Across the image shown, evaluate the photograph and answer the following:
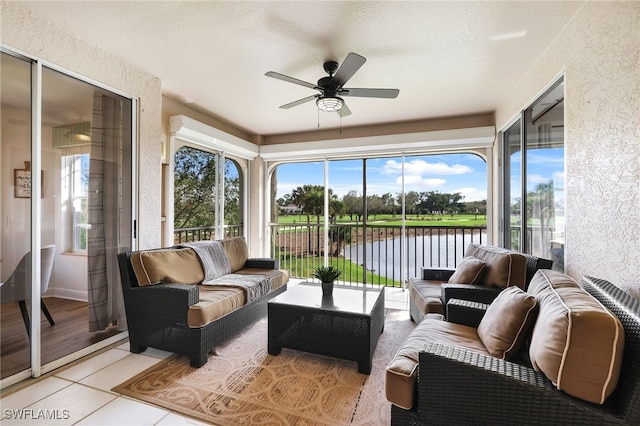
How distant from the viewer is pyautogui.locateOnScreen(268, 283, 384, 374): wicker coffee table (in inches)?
89.4

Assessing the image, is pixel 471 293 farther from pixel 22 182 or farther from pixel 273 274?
pixel 22 182

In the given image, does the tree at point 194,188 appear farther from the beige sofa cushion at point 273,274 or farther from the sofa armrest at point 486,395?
the sofa armrest at point 486,395

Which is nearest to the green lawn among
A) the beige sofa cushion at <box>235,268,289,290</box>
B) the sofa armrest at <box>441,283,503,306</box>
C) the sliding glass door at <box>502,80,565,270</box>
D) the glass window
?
the glass window

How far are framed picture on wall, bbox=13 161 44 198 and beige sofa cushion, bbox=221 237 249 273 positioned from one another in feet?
6.41

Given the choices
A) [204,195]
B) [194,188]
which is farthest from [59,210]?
[204,195]

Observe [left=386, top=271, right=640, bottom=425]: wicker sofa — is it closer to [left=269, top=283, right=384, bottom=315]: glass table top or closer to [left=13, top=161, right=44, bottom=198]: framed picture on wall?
[left=269, top=283, right=384, bottom=315]: glass table top

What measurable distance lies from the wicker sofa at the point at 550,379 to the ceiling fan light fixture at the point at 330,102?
83.0 inches

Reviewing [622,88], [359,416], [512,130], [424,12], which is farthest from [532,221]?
[359,416]

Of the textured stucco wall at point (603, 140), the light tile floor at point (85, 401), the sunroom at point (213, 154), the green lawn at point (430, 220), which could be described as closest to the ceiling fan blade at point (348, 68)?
the sunroom at point (213, 154)

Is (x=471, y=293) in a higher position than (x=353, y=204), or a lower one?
lower

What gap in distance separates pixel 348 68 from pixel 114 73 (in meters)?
2.17

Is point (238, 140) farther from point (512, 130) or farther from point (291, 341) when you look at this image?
point (512, 130)

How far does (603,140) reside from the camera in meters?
1.78

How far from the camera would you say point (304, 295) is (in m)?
2.83
